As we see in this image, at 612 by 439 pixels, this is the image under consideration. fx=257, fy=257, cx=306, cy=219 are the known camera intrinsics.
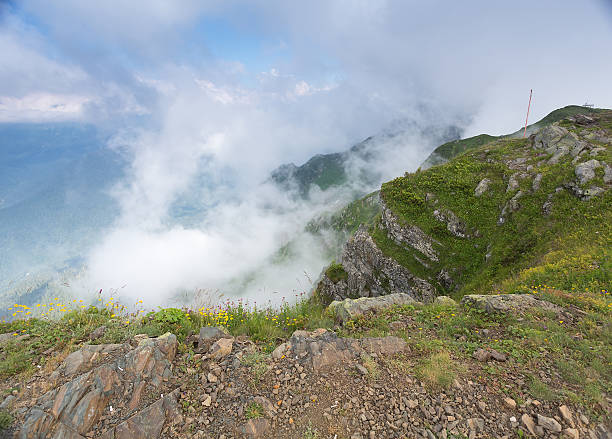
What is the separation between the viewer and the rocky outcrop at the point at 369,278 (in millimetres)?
23609

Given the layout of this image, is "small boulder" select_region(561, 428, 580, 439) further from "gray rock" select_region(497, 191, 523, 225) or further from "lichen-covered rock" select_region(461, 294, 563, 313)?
"gray rock" select_region(497, 191, 523, 225)

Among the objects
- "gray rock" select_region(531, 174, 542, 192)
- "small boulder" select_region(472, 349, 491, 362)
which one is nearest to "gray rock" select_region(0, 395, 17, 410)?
"small boulder" select_region(472, 349, 491, 362)

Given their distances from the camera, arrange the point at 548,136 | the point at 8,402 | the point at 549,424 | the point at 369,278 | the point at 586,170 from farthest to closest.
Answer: the point at 548,136 → the point at 369,278 → the point at 586,170 → the point at 8,402 → the point at 549,424

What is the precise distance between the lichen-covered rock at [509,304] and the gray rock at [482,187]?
17.7 meters

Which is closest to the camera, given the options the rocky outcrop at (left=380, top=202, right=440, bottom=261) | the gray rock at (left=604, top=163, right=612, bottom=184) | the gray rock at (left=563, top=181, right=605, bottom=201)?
the gray rock at (left=563, top=181, right=605, bottom=201)

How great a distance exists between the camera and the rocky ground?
179 inches

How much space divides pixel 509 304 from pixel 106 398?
11682 mm

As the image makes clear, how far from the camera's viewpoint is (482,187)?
2461cm

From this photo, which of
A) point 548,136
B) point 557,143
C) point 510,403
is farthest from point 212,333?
point 548,136

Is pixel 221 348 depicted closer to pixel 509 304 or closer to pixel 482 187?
pixel 509 304

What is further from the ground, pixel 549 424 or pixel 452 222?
pixel 452 222

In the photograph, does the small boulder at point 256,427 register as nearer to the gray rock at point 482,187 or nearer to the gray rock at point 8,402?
the gray rock at point 8,402

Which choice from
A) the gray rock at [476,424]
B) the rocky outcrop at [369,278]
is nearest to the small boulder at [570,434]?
the gray rock at [476,424]

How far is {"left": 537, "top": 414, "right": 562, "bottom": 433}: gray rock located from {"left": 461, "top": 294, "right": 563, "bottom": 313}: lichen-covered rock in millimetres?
4761
